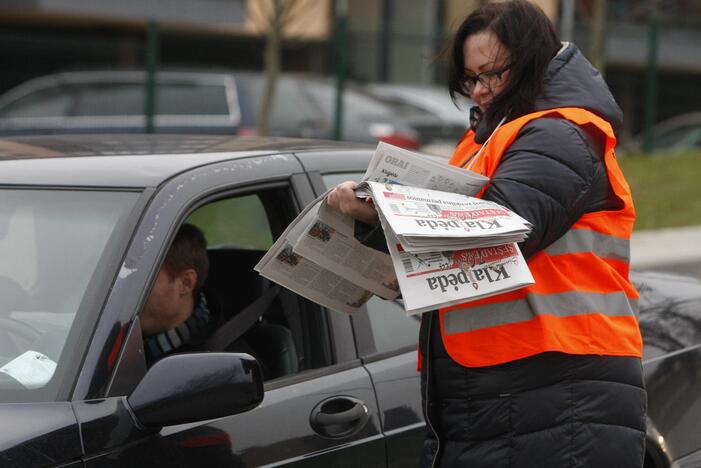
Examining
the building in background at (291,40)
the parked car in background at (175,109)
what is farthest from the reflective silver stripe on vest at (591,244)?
the building in background at (291,40)

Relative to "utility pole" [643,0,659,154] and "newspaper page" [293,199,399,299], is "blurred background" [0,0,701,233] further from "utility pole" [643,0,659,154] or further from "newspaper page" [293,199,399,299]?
"newspaper page" [293,199,399,299]

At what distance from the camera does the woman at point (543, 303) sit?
2506 millimetres

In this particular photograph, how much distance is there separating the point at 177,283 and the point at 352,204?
3.19 ft

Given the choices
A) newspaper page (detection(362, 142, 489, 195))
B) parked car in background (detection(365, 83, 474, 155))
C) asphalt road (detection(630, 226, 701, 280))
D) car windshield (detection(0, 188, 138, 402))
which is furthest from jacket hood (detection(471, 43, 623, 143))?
parked car in background (detection(365, 83, 474, 155))

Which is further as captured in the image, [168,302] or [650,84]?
[650,84]

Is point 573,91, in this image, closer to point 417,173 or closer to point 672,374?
point 417,173

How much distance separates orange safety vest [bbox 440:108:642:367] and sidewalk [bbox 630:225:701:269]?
799cm

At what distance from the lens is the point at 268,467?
2715mm

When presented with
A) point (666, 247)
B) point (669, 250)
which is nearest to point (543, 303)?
point (669, 250)

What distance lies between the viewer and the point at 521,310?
2520mm

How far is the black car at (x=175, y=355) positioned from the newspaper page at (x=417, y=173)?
0.51 metres

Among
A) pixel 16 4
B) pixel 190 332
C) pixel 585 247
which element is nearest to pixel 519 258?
pixel 585 247

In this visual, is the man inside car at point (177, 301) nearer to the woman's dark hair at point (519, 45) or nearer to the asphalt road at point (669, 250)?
the woman's dark hair at point (519, 45)

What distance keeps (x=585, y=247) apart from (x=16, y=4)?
18648 mm
